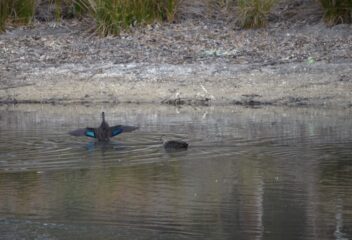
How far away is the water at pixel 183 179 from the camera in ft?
23.7

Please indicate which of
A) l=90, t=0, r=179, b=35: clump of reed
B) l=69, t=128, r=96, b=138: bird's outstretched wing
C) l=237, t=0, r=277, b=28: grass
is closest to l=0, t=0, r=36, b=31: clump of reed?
l=90, t=0, r=179, b=35: clump of reed

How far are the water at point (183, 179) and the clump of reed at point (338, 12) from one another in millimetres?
4351

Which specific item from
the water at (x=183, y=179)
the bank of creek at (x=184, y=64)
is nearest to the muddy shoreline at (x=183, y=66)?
the bank of creek at (x=184, y=64)

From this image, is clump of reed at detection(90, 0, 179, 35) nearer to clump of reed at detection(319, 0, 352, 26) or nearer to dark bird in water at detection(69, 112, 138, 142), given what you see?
clump of reed at detection(319, 0, 352, 26)

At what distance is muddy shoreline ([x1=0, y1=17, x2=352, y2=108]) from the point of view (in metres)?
15.0

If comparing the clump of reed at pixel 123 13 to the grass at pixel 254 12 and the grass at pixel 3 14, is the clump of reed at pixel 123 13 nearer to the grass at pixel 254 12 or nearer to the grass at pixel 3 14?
the grass at pixel 254 12

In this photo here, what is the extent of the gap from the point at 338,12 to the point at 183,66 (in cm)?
309

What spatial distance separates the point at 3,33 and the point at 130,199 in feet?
36.1

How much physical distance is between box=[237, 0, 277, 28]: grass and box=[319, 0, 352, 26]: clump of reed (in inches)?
39.2

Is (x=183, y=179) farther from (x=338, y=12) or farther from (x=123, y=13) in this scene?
(x=123, y=13)

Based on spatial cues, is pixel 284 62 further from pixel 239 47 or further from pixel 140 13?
pixel 140 13

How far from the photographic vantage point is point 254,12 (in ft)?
59.0

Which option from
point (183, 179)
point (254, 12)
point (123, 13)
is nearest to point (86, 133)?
point (183, 179)

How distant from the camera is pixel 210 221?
7.37m
